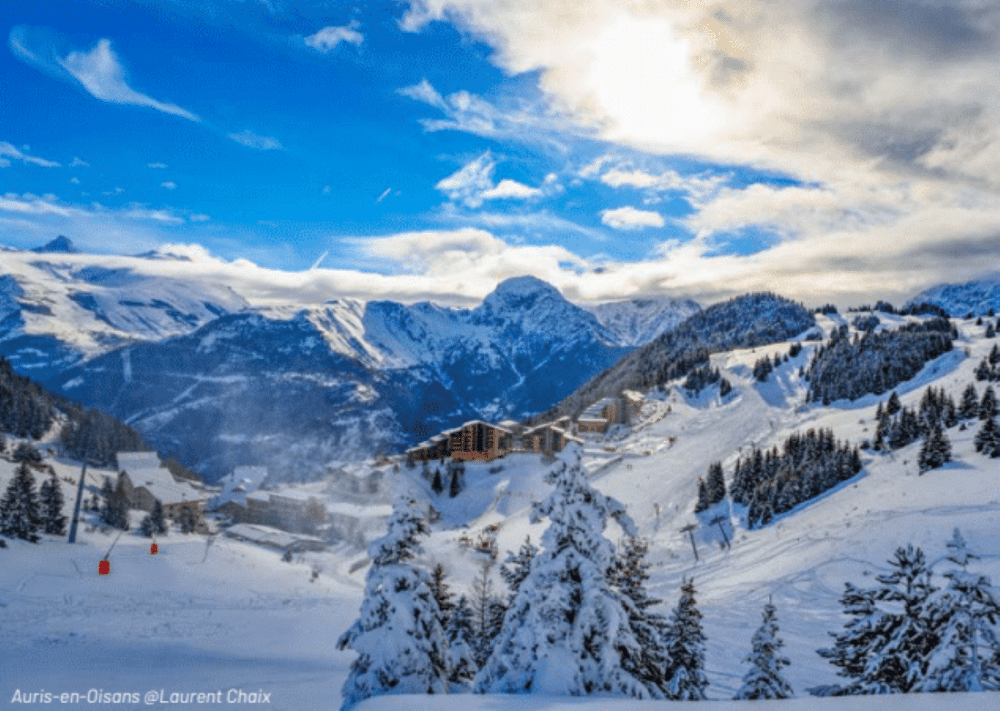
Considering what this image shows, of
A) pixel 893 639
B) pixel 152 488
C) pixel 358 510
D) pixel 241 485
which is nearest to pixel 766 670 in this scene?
pixel 893 639

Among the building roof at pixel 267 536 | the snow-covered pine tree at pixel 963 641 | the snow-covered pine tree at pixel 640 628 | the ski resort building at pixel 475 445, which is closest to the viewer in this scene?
the snow-covered pine tree at pixel 963 641

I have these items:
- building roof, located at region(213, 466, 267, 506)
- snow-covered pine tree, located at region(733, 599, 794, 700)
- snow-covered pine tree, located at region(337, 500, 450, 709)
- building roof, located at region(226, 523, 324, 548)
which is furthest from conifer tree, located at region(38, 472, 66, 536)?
snow-covered pine tree, located at region(733, 599, 794, 700)

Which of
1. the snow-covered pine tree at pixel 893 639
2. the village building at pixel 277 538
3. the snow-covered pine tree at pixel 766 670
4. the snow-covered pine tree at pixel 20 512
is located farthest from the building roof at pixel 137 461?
the snow-covered pine tree at pixel 893 639

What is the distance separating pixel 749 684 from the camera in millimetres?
15461

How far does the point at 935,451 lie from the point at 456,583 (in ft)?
146

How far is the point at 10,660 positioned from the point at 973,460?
6744cm

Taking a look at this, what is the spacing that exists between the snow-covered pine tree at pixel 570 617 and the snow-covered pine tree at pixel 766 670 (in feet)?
10.1

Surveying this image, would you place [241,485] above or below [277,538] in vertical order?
above

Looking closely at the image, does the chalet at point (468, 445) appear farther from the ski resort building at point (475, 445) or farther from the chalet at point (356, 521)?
the chalet at point (356, 521)

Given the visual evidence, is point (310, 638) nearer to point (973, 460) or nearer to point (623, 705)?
point (623, 705)

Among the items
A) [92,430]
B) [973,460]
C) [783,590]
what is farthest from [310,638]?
[92,430]

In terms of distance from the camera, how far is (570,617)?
44.6ft

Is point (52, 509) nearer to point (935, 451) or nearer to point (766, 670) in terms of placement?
point (766, 670)

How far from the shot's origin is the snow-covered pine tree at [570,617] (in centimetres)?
1299
